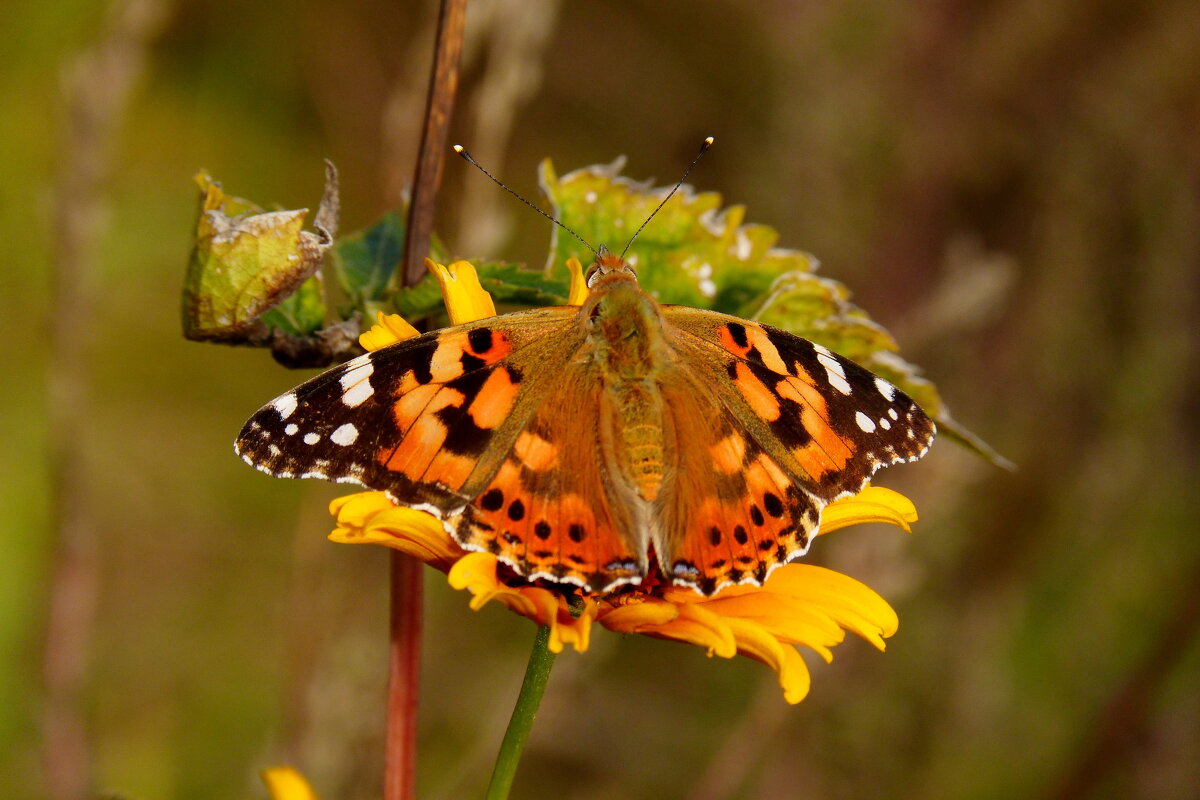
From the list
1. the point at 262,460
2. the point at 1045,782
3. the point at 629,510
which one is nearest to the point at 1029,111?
the point at 1045,782

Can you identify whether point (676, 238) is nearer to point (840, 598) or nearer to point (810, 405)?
point (810, 405)

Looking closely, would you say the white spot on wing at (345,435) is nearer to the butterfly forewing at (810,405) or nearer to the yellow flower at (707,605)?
the yellow flower at (707,605)

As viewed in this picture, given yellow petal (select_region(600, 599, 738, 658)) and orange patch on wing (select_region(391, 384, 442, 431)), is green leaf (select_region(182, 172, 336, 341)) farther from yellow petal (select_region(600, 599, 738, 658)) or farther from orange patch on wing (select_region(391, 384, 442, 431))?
yellow petal (select_region(600, 599, 738, 658))

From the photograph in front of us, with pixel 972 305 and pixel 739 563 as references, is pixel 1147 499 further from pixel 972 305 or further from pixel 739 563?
pixel 739 563

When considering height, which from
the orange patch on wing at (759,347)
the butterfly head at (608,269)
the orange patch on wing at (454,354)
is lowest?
the orange patch on wing at (454,354)

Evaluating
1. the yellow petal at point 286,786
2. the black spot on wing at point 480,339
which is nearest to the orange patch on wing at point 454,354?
the black spot on wing at point 480,339

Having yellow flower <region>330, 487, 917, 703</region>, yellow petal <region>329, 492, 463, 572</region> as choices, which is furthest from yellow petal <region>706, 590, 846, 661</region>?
yellow petal <region>329, 492, 463, 572</region>
